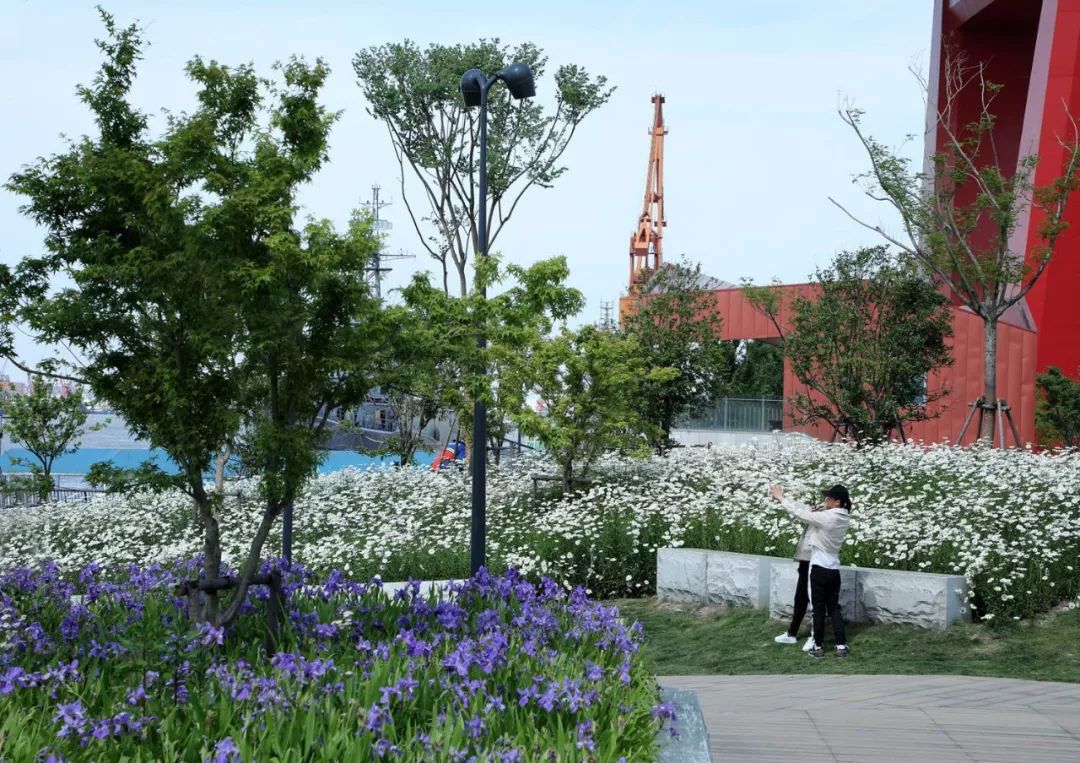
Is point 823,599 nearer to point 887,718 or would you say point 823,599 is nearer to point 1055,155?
point 887,718

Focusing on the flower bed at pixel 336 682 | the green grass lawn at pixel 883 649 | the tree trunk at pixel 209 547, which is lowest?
the green grass lawn at pixel 883 649

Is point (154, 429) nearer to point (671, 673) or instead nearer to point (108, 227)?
point (108, 227)

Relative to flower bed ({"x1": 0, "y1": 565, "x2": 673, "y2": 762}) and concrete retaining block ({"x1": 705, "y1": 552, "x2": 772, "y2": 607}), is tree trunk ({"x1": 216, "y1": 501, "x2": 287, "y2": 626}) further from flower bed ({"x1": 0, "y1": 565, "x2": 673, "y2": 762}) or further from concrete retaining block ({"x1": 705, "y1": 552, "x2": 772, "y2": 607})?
concrete retaining block ({"x1": 705, "y1": 552, "x2": 772, "y2": 607})

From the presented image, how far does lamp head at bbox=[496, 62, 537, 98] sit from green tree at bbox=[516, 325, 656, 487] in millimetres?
5311

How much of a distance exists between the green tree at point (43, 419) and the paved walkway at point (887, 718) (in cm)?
1714

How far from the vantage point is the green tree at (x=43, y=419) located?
22203 mm

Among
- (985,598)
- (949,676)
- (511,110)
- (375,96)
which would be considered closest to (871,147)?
(511,110)

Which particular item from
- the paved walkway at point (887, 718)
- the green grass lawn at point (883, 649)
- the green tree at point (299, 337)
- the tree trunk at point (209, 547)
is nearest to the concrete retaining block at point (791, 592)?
the green grass lawn at point (883, 649)

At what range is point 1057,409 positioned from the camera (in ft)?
72.0

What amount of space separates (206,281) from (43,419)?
17.4 meters

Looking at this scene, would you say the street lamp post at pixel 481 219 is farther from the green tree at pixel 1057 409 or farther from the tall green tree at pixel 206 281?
the green tree at pixel 1057 409

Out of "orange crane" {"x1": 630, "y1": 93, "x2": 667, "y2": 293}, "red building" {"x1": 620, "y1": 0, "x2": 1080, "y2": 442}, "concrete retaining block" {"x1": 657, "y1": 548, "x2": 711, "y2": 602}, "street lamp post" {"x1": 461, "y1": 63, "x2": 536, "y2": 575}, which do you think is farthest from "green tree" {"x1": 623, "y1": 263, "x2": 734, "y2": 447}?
"orange crane" {"x1": 630, "y1": 93, "x2": 667, "y2": 293}

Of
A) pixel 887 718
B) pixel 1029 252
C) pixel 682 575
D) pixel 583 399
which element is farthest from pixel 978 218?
pixel 887 718

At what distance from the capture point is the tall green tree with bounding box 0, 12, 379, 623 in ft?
23.2
